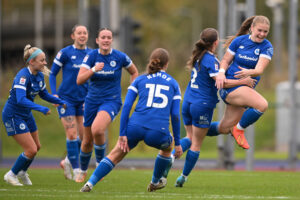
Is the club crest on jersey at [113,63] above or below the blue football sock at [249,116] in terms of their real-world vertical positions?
above

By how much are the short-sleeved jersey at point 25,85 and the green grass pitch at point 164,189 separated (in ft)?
4.09

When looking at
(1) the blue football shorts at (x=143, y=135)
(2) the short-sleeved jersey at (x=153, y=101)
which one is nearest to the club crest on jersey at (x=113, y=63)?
(2) the short-sleeved jersey at (x=153, y=101)

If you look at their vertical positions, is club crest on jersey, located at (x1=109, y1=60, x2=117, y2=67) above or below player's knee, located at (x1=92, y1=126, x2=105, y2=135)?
above

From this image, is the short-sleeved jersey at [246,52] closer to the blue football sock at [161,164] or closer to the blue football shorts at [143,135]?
the blue football sock at [161,164]

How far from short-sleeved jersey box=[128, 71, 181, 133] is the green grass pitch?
3.31 feet

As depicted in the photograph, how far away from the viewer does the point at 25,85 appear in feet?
34.1

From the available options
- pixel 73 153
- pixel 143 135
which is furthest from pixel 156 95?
pixel 73 153

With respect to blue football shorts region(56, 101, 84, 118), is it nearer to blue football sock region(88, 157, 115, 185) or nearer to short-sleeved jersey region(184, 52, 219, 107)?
short-sleeved jersey region(184, 52, 219, 107)

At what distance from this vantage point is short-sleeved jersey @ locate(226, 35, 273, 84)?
34.1ft

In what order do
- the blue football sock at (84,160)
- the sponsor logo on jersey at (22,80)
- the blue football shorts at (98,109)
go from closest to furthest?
1. the sponsor logo on jersey at (22,80)
2. the blue football shorts at (98,109)
3. the blue football sock at (84,160)

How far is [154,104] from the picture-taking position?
8828mm

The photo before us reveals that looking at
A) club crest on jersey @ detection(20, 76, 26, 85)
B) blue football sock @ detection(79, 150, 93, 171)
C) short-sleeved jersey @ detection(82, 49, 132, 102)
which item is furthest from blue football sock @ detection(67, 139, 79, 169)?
club crest on jersey @ detection(20, 76, 26, 85)

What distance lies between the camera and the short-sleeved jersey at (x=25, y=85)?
10.4 m

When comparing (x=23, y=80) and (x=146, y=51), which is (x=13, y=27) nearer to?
(x=146, y=51)
